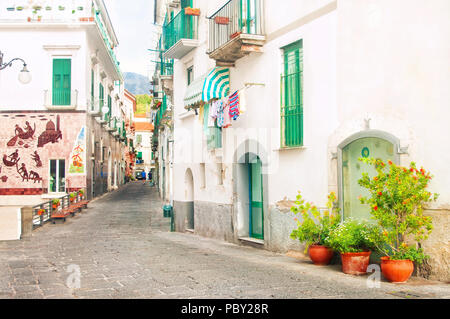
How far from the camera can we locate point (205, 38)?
1540cm

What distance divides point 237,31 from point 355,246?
634cm

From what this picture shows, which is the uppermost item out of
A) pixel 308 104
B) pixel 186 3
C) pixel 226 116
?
pixel 186 3

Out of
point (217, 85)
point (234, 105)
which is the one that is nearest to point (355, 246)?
point (234, 105)

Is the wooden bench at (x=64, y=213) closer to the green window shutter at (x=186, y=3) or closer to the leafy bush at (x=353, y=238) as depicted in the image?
the green window shutter at (x=186, y=3)

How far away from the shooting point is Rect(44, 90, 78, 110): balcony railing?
83.3ft

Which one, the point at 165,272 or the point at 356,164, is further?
the point at 356,164

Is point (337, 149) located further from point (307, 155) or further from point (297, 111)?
point (297, 111)

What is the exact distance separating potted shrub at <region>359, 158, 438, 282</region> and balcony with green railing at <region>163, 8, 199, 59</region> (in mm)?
9980

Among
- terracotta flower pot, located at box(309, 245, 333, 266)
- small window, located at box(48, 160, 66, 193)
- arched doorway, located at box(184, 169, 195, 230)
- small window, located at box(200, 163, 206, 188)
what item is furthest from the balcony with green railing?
small window, located at box(48, 160, 66, 193)

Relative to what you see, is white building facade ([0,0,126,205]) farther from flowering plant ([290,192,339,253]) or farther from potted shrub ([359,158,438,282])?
potted shrub ([359,158,438,282])

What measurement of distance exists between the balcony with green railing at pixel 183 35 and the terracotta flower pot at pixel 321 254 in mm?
9332

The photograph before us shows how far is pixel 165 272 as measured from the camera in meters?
8.23

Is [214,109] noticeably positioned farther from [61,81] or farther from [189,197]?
[61,81]
